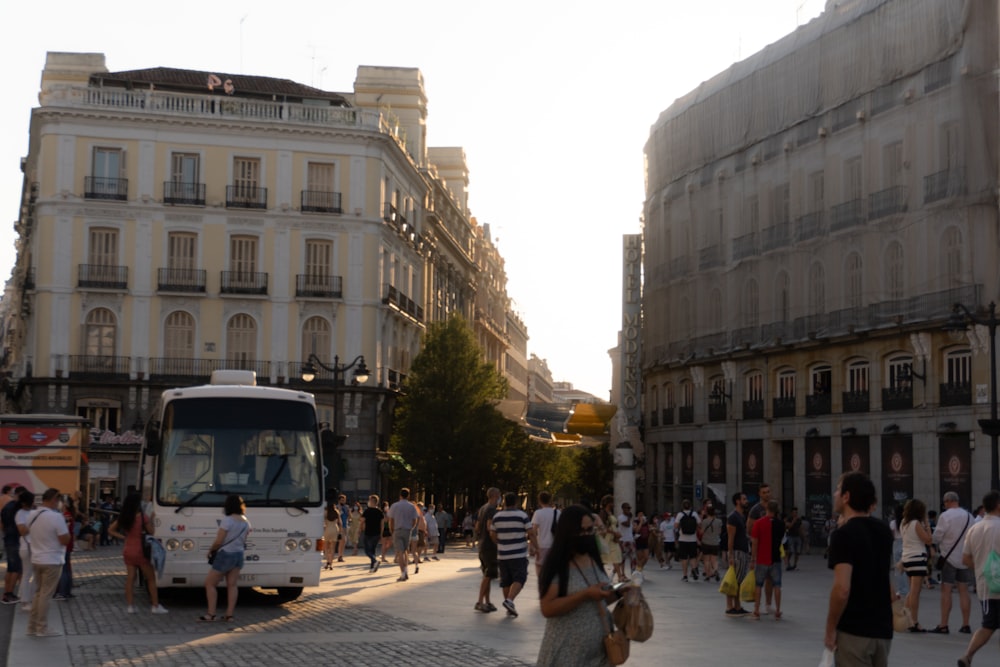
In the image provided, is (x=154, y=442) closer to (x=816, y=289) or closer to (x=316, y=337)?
(x=816, y=289)

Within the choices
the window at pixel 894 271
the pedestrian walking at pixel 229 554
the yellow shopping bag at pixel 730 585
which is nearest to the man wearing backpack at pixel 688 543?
the yellow shopping bag at pixel 730 585

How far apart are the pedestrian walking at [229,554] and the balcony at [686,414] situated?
3869 centimetres

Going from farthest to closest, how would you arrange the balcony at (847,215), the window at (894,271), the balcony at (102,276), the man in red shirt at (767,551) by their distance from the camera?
the balcony at (102,276)
the balcony at (847,215)
the window at (894,271)
the man in red shirt at (767,551)

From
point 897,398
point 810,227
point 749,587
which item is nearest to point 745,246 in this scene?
point 810,227

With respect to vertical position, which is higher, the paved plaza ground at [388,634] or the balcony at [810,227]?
the balcony at [810,227]

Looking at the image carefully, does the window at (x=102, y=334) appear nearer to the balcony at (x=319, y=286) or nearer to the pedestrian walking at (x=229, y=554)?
the balcony at (x=319, y=286)

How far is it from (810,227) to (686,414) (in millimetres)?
11609

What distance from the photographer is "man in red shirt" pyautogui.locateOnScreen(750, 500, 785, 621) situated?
20.0 m

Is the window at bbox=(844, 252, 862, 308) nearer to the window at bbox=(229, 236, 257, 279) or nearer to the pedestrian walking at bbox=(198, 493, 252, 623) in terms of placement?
the window at bbox=(229, 236, 257, 279)

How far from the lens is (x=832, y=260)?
45469 mm

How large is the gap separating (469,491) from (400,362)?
23.8ft

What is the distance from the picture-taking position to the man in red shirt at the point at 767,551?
19969 mm

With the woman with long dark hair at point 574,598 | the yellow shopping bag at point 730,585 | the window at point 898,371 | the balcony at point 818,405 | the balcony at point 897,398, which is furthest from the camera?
the balcony at point 818,405

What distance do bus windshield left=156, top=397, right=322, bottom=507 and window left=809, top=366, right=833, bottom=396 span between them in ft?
91.5
